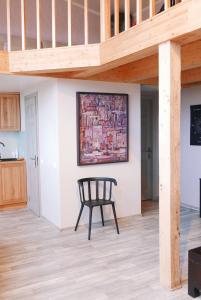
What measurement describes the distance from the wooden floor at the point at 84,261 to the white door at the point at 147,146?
4.75 ft

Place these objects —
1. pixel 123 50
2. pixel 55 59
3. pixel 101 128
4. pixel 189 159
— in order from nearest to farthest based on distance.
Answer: pixel 123 50 → pixel 55 59 → pixel 101 128 → pixel 189 159

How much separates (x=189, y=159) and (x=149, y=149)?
1019 mm

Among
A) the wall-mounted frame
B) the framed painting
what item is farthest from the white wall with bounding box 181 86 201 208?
the framed painting

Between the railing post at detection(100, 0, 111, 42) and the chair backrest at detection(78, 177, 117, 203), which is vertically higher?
the railing post at detection(100, 0, 111, 42)

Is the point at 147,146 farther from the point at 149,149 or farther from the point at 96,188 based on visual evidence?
the point at 96,188

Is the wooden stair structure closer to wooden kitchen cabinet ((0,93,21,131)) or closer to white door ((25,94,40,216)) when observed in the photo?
white door ((25,94,40,216))

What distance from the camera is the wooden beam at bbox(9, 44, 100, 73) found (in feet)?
11.3

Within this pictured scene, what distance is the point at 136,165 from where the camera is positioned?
4.91 meters

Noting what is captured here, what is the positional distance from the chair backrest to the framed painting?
29 cm

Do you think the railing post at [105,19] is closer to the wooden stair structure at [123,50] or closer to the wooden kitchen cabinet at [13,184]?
the wooden stair structure at [123,50]

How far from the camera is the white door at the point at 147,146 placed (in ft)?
20.3

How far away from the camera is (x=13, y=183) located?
18.2 feet

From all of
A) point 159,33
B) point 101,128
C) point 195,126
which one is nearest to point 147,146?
point 195,126

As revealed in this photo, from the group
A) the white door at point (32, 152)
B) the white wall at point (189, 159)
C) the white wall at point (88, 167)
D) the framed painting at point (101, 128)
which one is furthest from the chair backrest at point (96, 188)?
the white wall at point (189, 159)
